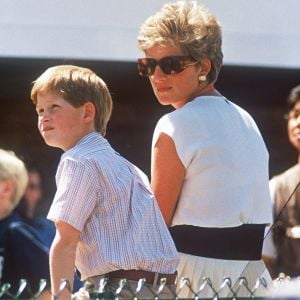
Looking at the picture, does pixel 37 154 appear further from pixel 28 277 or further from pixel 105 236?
pixel 105 236

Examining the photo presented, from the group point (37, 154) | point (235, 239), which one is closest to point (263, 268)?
point (235, 239)

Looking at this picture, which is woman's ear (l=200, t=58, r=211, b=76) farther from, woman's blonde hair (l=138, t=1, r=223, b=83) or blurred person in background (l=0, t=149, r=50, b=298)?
blurred person in background (l=0, t=149, r=50, b=298)

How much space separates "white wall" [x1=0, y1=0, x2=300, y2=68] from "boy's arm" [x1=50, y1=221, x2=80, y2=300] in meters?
2.45

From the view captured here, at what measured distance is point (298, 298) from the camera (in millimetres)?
2221

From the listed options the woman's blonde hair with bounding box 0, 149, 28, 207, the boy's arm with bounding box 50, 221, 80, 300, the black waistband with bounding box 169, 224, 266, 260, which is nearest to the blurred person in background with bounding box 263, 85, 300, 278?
the black waistband with bounding box 169, 224, 266, 260

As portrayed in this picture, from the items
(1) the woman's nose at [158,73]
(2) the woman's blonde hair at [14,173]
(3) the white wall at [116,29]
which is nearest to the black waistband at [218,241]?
(1) the woman's nose at [158,73]

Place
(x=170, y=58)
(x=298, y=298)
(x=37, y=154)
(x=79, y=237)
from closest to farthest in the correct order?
(x=298, y=298)
(x=79, y=237)
(x=170, y=58)
(x=37, y=154)

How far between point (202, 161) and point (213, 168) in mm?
41

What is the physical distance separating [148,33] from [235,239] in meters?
0.67

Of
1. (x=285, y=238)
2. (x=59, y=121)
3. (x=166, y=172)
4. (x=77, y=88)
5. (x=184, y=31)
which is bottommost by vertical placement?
(x=285, y=238)

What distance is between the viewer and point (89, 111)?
3.56m

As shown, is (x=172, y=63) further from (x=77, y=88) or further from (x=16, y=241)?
(x=16, y=241)

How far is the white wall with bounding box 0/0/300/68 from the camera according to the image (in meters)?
5.69

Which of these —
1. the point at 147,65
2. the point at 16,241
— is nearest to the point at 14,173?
the point at 16,241
